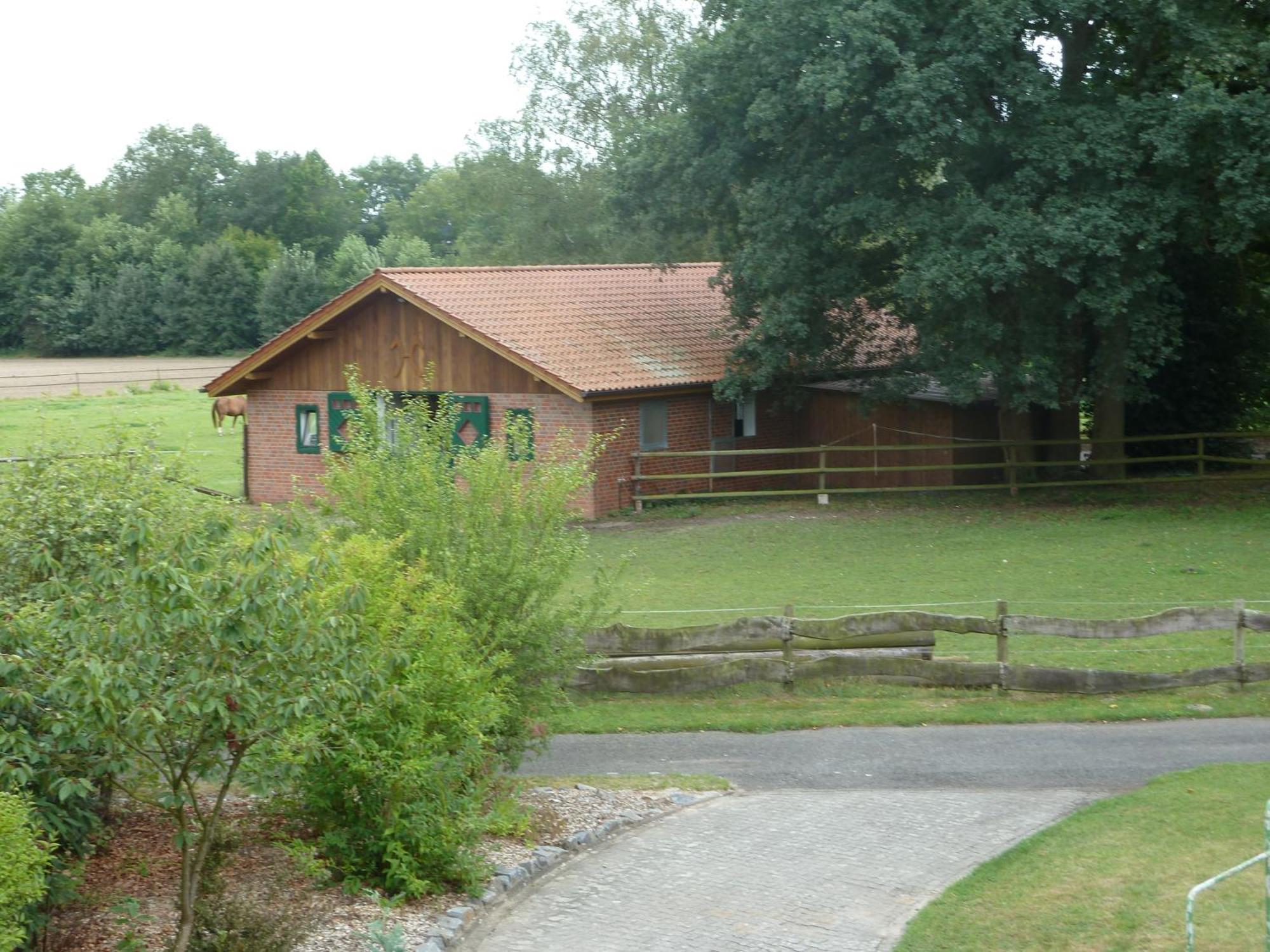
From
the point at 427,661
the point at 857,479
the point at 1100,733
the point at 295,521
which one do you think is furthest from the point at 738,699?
the point at 857,479

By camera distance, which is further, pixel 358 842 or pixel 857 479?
pixel 857 479

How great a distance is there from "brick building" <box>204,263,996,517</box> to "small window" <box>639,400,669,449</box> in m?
0.04

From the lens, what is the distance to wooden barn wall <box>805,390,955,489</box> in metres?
31.2

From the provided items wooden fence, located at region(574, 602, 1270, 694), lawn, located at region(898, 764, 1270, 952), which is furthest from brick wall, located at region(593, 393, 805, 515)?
lawn, located at region(898, 764, 1270, 952)

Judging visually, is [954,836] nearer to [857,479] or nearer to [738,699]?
[738,699]

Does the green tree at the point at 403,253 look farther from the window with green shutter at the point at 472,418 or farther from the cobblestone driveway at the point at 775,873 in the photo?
the cobblestone driveway at the point at 775,873

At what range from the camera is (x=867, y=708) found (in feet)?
46.4

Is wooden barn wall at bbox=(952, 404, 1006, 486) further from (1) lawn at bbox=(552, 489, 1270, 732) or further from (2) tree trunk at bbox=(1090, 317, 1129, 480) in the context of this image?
(2) tree trunk at bbox=(1090, 317, 1129, 480)

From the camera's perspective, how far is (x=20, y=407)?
4891cm

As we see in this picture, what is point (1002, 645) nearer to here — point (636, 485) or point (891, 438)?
point (636, 485)

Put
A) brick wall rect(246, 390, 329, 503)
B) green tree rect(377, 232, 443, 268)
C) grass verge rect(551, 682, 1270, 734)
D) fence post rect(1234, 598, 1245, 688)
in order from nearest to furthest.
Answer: grass verge rect(551, 682, 1270, 734), fence post rect(1234, 598, 1245, 688), brick wall rect(246, 390, 329, 503), green tree rect(377, 232, 443, 268)

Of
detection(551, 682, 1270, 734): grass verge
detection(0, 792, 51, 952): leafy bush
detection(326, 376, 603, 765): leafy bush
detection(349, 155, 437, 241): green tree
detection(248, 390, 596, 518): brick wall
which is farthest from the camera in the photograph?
detection(349, 155, 437, 241): green tree

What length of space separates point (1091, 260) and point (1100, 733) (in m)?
13.6

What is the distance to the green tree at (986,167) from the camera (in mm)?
23969
